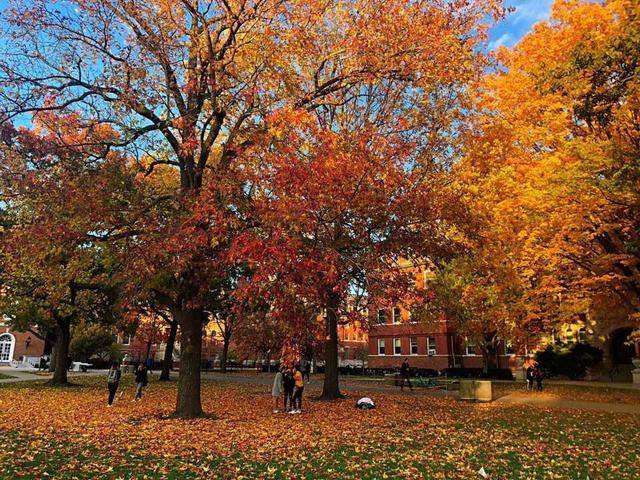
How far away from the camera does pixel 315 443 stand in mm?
9984

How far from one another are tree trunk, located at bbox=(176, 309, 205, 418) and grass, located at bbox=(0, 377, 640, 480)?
536mm

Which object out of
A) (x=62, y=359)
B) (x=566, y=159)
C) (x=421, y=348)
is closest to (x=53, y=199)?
(x=566, y=159)

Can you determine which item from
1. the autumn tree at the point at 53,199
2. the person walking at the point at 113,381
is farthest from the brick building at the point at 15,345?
the autumn tree at the point at 53,199

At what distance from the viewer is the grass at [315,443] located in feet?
24.9

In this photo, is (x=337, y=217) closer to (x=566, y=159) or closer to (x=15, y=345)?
(x=566, y=159)

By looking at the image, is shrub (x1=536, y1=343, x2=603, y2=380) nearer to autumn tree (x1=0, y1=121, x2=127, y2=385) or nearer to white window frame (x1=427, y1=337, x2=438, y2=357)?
white window frame (x1=427, y1=337, x2=438, y2=357)

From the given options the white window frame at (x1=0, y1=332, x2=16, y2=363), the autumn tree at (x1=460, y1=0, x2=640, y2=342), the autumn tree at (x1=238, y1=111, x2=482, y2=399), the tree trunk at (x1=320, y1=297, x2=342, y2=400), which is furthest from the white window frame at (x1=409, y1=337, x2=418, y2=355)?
the white window frame at (x1=0, y1=332, x2=16, y2=363)

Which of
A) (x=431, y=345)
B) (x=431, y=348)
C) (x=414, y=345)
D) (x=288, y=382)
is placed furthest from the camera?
(x=414, y=345)

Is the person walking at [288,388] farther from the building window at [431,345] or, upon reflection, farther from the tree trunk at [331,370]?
the building window at [431,345]

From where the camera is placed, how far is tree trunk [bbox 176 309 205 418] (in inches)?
529

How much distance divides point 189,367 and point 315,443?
203 inches

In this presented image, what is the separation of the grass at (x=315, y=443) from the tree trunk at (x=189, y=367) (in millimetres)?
536

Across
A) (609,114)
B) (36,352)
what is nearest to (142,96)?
(609,114)

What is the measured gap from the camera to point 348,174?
1206 centimetres
